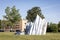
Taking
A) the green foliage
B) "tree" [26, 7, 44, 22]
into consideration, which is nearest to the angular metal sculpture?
the green foliage

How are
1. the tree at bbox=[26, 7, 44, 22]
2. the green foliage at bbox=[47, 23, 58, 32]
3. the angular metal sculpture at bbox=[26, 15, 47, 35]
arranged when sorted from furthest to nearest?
1. the tree at bbox=[26, 7, 44, 22]
2. the green foliage at bbox=[47, 23, 58, 32]
3. the angular metal sculpture at bbox=[26, 15, 47, 35]

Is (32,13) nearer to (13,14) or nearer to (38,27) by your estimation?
(13,14)

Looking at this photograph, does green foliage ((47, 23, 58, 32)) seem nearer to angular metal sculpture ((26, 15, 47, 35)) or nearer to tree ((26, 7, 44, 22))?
tree ((26, 7, 44, 22))

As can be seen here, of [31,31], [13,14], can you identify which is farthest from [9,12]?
[31,31]

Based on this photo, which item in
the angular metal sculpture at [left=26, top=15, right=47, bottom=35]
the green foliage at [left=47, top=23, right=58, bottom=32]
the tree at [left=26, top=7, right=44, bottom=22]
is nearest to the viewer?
the angular metal sculpture at [left=26, top=15, right=47, bottom=35]

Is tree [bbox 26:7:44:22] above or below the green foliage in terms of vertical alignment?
above

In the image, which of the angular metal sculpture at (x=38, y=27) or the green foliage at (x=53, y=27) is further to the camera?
the green foliage at (x=53, y=27)

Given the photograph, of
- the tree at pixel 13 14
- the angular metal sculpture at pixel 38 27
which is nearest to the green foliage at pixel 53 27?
the tree at pixel 13 14

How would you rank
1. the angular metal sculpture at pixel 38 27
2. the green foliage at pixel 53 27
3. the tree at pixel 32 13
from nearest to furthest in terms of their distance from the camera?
the angular metal sculpture at pixel 38 27, the green foliage at pixel 53 27, the tree at pixel 32 13

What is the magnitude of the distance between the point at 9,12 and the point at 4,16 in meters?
2.99

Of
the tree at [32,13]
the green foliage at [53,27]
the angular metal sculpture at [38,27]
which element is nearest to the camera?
the angular metal sculpture at [38,27]

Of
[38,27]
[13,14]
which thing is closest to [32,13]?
[13,14]

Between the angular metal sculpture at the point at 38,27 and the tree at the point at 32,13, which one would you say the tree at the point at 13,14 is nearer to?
the tree at the point at 32,13

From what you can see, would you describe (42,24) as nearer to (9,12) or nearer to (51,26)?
(51,26)
